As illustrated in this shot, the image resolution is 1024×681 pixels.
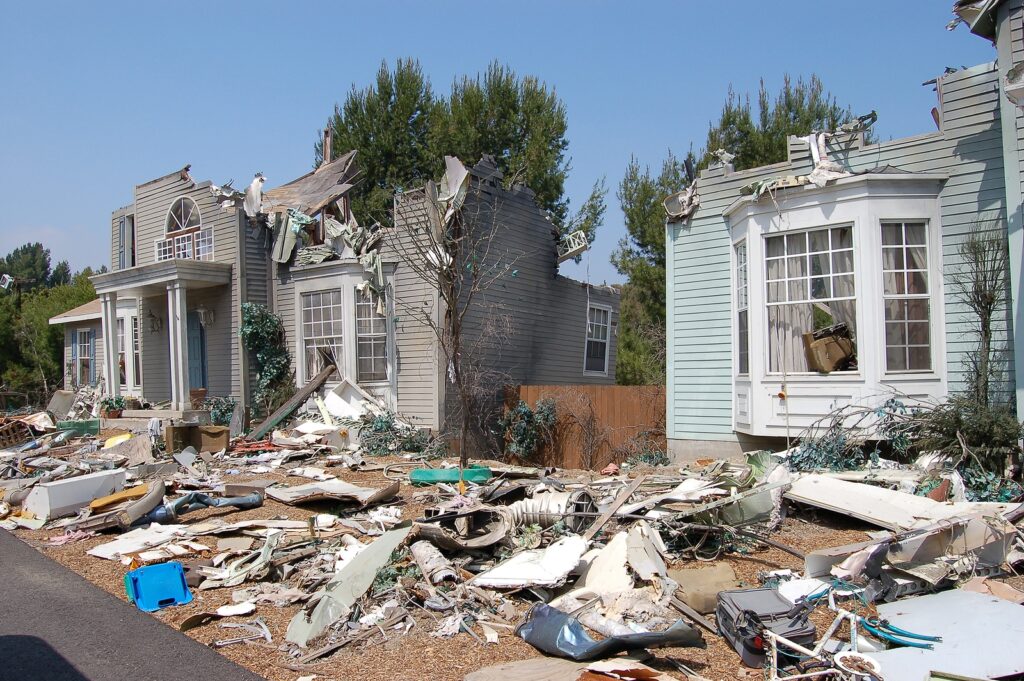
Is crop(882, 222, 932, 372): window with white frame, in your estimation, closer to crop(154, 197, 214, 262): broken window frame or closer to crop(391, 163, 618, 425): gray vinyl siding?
crop(391, 163, 618, 425): gray vinyl siding

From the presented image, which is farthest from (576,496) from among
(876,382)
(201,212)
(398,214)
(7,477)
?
(201,212)

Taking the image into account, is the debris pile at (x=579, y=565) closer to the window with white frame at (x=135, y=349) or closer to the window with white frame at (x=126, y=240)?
the window with white frame at (x=135, y=349)

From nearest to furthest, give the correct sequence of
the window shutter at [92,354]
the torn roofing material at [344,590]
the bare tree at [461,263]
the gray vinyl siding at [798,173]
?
the torn roofing material at [344,590] < the gray vinyl siding at [798,173] < the bare tree at [461,263] < the window shutter at [92,354]

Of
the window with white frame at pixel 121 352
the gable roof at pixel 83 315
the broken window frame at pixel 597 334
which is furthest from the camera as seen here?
the gable roof at pixel 83 315

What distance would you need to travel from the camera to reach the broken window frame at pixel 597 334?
20109 millimetres

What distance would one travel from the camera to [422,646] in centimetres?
524

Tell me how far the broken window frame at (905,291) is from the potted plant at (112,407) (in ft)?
57.6

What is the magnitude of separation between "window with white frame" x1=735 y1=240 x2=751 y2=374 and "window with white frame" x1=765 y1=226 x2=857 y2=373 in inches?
19.9

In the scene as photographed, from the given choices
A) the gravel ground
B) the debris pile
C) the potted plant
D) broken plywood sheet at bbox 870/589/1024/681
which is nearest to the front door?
the potted plant

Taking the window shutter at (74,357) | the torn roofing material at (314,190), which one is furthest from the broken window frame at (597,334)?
the window shutter at (74,357)

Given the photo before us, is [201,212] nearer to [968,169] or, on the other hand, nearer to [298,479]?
[298,479]

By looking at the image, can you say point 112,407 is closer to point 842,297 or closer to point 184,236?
point 184,236

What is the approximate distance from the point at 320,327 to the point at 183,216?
234 inches

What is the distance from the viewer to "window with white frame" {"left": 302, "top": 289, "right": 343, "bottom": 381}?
647 inches
